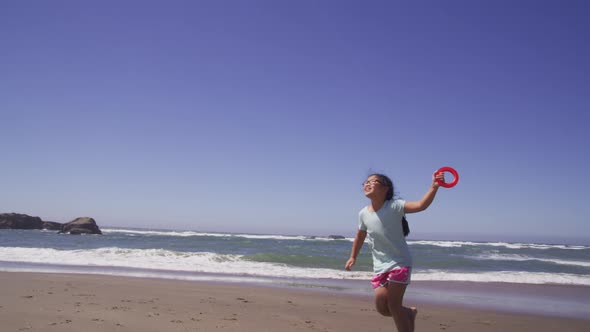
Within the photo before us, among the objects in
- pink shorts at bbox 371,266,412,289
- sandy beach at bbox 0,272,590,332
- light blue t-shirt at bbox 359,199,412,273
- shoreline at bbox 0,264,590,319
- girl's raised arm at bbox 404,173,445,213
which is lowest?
shoreline at bbox 0,264,590,319

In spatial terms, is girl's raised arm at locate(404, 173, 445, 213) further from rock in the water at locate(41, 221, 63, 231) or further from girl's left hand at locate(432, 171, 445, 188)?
rock in the water at locate(41, 221, 63, 231)

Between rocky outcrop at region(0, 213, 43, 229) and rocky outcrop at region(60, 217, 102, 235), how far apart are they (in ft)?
47.4

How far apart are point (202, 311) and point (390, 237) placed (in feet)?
12.0

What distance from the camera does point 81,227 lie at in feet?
135

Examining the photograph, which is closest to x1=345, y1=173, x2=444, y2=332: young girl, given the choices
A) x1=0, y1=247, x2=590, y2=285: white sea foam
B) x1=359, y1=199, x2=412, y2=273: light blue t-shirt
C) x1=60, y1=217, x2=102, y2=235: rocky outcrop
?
x1=359, y1=199, x2=412, y2=273: light blue t-shirt

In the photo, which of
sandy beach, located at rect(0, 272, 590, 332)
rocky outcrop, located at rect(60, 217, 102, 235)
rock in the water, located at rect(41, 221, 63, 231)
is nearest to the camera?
sandy beach, located at rect(0, 272, 590, 332)

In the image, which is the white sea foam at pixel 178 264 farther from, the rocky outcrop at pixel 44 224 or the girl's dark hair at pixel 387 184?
the rocky outcrop at pixel 44 224

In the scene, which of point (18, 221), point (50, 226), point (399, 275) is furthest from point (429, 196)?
point (50, 226)

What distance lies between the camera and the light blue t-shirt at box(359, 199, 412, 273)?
3.32 m

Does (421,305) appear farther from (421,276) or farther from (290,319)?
(421,276)

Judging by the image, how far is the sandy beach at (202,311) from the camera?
16.5 ft

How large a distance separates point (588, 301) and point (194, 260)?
12199 millimetres

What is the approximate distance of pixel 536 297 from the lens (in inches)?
360

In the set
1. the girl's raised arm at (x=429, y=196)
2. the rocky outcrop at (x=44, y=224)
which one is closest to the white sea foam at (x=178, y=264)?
the girl's raised arm at (x=429, y=196)
